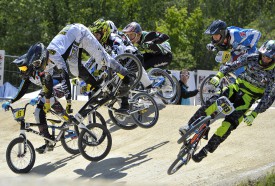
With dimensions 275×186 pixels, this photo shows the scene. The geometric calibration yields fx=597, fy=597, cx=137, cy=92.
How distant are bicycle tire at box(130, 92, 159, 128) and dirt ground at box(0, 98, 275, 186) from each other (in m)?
0.49

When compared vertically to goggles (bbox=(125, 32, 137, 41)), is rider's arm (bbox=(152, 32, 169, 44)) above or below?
below

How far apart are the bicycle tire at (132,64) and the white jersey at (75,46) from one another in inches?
20.2

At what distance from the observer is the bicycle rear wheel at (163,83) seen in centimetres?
1316

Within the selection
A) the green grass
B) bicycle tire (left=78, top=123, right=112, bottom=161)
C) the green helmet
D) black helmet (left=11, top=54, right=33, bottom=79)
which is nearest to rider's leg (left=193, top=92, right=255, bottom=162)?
the green grass

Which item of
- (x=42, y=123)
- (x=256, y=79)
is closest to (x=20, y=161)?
(x=42, y=123)

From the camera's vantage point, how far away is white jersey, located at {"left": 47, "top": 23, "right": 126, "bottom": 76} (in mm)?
11047

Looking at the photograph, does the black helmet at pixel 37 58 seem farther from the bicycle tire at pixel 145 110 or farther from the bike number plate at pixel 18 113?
the bicycle tire at pixel 145 110

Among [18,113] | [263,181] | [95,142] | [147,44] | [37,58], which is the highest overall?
[37,58]

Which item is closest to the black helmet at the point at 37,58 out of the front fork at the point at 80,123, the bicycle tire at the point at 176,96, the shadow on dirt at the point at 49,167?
the front fork at the point at 80,123

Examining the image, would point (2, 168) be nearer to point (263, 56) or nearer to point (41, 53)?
point (41, 53)

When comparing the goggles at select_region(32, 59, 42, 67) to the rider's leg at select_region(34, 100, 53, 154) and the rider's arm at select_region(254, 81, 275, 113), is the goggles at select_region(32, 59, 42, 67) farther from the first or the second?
the rider's arm at select_region(254, 81, 275, 113)

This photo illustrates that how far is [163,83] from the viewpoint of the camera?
523 inches

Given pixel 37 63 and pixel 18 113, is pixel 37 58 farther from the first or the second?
pixel 18 113

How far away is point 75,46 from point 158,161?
266 cm
